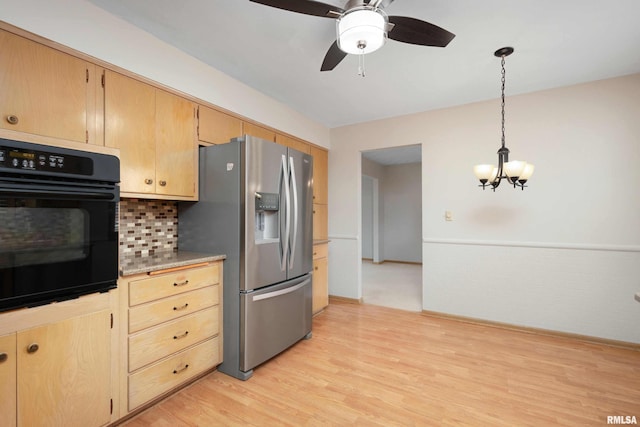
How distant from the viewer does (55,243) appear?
1364 mm

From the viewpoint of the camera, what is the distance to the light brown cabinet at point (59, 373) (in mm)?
1229

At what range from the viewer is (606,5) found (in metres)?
1.72

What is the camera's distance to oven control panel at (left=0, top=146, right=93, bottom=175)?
121 centimetres

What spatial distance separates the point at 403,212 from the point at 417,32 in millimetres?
6050

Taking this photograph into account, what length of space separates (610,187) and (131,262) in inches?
162

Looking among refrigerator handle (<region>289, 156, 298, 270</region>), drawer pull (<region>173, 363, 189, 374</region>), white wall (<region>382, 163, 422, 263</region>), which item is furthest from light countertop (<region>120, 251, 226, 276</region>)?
white wall (<region>382, 163, 422, 263</region>)

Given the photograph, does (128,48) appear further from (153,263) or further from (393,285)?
(393,285)

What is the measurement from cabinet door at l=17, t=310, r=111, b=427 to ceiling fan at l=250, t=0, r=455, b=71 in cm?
182

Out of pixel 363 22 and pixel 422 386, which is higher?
pixel 363 22

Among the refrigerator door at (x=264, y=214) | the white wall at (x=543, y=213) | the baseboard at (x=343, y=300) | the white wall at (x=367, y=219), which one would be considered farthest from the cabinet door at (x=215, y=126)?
the white wall at (x=367, y=219)

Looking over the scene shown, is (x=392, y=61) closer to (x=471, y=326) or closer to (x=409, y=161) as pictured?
(x=471, y=326)

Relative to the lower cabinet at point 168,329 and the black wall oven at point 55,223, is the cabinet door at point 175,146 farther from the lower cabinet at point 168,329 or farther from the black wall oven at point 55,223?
the lower cabinet at point 168,329

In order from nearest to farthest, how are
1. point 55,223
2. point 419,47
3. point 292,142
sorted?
point 55,223, point 419,47, point 292,142

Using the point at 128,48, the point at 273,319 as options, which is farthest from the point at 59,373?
the point at 128,48
